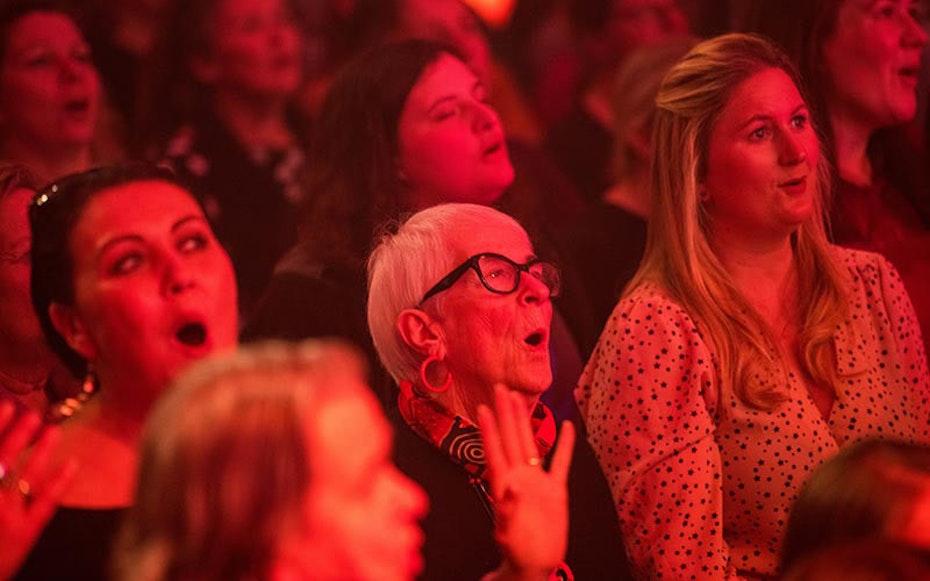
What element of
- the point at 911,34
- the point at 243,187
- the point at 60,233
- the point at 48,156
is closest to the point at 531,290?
the point at 60,233

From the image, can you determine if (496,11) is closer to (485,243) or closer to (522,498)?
(485,243)

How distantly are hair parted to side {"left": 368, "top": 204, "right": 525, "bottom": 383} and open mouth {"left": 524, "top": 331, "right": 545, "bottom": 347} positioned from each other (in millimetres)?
180

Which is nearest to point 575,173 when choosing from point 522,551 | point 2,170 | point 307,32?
point 307,32

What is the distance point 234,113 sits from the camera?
5.00 metres

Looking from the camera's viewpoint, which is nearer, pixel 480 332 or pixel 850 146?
pixel 480 332

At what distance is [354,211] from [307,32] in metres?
2.51

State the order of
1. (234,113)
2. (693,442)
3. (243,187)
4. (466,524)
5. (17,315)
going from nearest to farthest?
(466,524)
(693,442)
(17,315)
(243,187)
(234,113)

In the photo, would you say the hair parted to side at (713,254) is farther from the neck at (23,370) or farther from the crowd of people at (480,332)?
the neck at (23,370)

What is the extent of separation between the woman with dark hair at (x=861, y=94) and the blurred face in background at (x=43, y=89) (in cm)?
178

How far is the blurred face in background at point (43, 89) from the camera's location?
3.97 meters

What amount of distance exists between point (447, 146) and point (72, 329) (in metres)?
1.17

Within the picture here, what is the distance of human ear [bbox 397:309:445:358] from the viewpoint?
277 cm

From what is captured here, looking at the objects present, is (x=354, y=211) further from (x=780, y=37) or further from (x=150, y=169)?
(x=780, y=37)

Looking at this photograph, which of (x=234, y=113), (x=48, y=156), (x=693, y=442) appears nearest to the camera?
(x=693, y=442)
